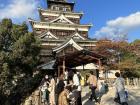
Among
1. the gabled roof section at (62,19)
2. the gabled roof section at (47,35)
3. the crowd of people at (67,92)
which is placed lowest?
the crowd of people at (67,92)

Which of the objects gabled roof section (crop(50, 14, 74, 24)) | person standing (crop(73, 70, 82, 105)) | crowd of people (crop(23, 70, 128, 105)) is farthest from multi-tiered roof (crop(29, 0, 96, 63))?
person standing (crop(73, 70, 82, 105))

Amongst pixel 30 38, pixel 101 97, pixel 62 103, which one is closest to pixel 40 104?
pixel 101 97

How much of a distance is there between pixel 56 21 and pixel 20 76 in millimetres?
17996

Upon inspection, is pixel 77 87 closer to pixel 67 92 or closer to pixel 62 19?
pixel 67 92

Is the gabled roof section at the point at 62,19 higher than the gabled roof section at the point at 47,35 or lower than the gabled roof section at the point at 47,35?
higher

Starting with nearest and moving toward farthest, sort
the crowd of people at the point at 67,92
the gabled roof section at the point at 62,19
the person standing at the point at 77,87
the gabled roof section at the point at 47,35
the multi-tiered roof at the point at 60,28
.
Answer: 1. the crowd of people at the point at 67,92
2. the person standing at the point at 77,87
3. the multi-tiered roof at the point at 60,28
4. the gabled roof section at the point at 47,35
5. the gabled roof section at the point at 62,19

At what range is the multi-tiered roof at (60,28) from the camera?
37.3 metres

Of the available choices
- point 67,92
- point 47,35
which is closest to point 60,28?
point 47,35

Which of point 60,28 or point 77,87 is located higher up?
point 60,28

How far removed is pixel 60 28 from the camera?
1628 inches

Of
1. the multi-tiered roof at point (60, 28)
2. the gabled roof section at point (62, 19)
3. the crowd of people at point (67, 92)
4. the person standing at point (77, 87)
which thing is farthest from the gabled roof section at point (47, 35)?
the person standing at point (77, 87)

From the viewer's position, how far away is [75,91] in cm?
1275

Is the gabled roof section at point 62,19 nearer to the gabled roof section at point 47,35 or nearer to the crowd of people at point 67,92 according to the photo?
the gabled roof section at point 47,35

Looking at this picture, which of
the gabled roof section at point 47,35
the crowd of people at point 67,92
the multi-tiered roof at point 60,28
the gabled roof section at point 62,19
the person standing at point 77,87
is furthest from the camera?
the gabled roof section at point 62,19
